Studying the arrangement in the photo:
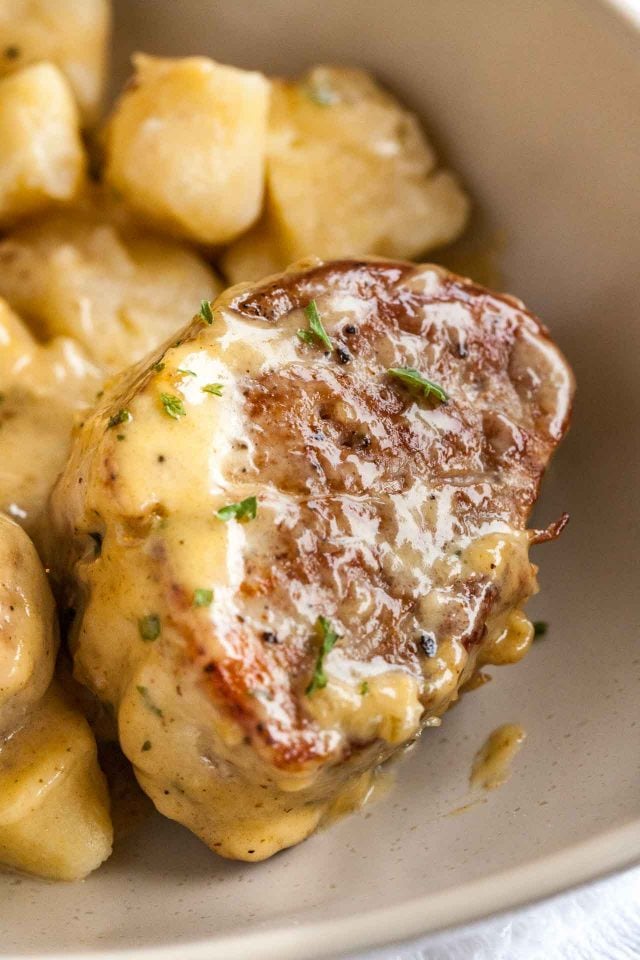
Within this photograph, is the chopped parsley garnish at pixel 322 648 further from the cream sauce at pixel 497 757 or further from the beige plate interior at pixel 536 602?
the cream sauce at pixel 497 757

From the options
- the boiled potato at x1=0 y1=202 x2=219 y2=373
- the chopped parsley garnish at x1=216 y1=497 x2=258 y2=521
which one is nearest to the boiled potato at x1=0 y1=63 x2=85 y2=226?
the boiled potato at x1=0 y1=202 x2=219 y2=373

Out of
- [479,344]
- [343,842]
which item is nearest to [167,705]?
[343,842]

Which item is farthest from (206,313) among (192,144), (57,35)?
(57,35)

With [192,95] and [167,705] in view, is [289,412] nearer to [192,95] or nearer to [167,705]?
[167,705]

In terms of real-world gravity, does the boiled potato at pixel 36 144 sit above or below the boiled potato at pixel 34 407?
above

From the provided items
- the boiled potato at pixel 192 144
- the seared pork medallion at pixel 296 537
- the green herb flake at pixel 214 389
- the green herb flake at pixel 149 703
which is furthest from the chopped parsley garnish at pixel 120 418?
the boiled potato at pixel 192 144
